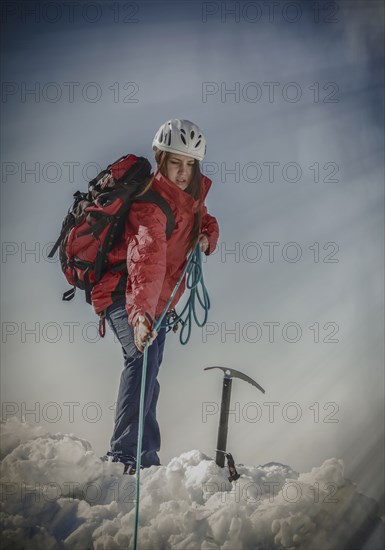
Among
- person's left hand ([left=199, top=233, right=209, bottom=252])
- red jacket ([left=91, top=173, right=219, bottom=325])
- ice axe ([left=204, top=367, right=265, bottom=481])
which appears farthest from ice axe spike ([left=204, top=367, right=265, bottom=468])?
person's left hand ([left=199, top=233, right=209, bottom=252])

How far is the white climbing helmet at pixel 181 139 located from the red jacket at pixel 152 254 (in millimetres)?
114

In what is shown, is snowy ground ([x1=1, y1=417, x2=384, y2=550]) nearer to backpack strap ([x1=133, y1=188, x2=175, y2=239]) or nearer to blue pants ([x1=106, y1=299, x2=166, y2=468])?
blue pants ([x1=106, y1=299, x2=166, y2=468])

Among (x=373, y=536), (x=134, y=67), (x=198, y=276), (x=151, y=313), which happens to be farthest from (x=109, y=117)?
(x=373, y=536)

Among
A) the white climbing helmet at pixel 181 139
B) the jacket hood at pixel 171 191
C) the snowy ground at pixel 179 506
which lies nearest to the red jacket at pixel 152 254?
the jacket hood at pixel 171 191

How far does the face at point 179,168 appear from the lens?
7.58 ft

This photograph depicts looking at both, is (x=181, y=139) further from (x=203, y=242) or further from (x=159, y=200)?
(x=203, y=242)

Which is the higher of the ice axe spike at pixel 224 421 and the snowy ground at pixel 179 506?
the ice axe spike at pixel 224 421

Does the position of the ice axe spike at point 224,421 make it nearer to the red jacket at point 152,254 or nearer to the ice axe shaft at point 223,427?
the ice axe shaft at point 223,427

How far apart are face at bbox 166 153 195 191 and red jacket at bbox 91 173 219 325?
3cm

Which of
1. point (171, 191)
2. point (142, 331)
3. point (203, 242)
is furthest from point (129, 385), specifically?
point (171, 191)

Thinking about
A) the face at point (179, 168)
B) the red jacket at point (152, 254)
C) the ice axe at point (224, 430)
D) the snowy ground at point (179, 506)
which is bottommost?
the snowy ground at point (179, 506)

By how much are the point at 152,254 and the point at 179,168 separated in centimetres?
36

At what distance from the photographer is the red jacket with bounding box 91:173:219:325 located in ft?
7.07

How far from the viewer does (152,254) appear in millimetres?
2168
